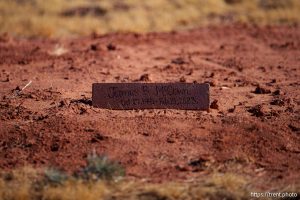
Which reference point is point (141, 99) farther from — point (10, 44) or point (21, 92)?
point (10, 44)

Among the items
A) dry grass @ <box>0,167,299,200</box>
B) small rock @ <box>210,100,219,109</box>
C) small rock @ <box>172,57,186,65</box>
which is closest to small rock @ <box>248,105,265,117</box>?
small rock @ <box>210,100,219,109</box>

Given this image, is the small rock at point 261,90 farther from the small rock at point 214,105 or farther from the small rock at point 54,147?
the small rock at point 54,147

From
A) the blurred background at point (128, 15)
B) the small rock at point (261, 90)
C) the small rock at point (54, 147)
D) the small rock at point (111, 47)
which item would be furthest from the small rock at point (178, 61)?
the small rock at point (54, 147)

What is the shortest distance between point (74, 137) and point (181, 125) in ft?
4.32

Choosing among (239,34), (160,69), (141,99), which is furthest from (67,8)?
(141,99)

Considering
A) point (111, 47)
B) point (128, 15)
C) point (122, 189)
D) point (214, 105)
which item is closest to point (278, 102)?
point (214, 105)

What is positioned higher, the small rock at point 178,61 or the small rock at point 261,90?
the small rock at point 178,61

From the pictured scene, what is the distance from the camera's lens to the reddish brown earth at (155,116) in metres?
5.87

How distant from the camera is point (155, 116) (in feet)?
22.7

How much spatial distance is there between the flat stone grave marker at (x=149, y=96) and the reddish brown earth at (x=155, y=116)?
0.11 m

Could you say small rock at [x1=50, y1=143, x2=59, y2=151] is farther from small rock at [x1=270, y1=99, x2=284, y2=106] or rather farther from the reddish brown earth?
small rock at [x1=270, y1=99, x2=284, y2=106]

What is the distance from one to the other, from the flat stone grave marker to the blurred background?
6.21 metres

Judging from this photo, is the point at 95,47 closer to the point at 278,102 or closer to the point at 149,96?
the point at 149,96

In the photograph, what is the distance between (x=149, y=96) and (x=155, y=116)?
348mm
